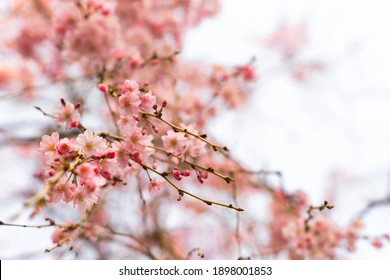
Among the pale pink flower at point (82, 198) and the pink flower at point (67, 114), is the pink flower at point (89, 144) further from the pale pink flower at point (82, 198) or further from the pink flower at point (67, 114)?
→ the pink flower at point (67, 114)

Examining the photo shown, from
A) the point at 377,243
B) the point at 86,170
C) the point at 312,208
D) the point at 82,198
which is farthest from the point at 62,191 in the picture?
the point at 377,243

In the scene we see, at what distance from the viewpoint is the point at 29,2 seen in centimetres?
434

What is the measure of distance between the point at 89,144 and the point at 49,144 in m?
0.15

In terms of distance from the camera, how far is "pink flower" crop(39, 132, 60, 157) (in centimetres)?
141

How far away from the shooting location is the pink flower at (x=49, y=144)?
4.63 feet

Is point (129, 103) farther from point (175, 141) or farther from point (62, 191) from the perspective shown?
point (62, 191)

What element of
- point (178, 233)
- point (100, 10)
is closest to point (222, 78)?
point (100, 10)

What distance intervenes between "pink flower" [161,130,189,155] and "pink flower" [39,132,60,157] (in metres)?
0.36

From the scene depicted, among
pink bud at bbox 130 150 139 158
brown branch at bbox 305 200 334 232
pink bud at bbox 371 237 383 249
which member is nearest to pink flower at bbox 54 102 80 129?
pink bud at bbox 130 150 139 158

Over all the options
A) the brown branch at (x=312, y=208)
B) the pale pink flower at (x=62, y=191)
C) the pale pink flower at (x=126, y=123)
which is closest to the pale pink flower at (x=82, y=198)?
the pale pink flower at (x=62, y=191)

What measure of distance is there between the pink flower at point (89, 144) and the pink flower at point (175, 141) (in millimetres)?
247
